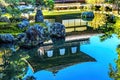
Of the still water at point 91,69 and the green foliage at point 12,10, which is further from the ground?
the green foliage at point 12,10

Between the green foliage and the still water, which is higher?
the green foliage

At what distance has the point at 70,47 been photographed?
1962cm

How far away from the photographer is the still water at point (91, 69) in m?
13.6

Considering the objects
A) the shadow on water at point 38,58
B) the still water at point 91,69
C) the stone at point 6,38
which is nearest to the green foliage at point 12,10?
the stone at point 6,38

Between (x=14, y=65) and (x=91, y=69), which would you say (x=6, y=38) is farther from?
(x=91, y=69)

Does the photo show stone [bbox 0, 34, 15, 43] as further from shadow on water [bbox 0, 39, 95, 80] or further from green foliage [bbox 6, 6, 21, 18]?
green foliage [bbox 6, 6, 21, 18]

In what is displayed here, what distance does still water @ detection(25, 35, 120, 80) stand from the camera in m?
13.6

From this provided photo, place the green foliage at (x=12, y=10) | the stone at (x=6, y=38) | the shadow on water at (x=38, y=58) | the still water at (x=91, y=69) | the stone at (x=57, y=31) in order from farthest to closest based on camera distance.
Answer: the green foliage at (x=12, y=10) → the stone at (x=57, y=31) → the stone at (x=6, y=38) → the shadow on water at (x=38, y=58) → the still water at (x=91, y=69)

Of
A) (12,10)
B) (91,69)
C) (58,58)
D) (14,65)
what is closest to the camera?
(91,69)

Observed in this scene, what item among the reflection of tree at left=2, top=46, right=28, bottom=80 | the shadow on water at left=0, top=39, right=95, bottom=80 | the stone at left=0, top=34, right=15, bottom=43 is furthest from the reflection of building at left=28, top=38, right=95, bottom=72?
the stone at left=0, top=34, right=15, bottom=43

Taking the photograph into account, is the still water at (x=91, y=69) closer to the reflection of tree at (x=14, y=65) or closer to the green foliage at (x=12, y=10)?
the reflection of tree at (x=14, y=65)

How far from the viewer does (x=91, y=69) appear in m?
14.8

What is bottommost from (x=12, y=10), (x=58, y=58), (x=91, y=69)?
(x=58, y=58)

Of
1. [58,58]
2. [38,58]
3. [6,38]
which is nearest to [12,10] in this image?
[6,38]
